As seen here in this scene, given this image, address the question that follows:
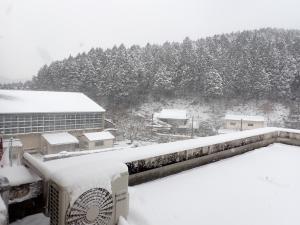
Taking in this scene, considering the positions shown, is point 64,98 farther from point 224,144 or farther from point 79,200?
point 79,200

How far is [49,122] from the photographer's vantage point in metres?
25.8

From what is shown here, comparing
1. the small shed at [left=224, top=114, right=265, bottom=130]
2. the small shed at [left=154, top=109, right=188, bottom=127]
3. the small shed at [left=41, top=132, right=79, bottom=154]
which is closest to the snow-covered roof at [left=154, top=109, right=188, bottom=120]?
the small shed at [left=154, top=109, right=188, bottom=127]

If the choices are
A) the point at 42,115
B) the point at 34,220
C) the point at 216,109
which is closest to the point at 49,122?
the point at 42,115

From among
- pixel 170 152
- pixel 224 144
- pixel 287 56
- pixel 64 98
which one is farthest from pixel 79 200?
pixel 287 56

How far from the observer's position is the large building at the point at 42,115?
77.5 ft

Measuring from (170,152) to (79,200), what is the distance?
6.37 ft

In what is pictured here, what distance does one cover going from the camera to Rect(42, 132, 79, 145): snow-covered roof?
78.7ft

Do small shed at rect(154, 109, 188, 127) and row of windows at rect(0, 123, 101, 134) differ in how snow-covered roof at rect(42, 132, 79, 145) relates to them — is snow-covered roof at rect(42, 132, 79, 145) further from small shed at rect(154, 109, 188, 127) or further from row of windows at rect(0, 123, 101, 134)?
small shed at rect(154, 109, 188, 127)

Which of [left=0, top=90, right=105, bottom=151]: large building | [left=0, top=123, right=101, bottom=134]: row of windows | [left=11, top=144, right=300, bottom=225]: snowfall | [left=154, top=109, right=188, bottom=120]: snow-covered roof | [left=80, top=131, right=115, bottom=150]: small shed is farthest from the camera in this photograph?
[left=154, top=109, right=188, bottom=120]: snow-covered roof

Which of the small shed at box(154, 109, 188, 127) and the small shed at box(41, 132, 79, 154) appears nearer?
the small shed at box(41, 132, 79, 154)

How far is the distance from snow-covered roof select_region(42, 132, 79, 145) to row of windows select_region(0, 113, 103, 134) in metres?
0.81

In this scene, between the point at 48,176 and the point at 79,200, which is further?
the point at 48,176

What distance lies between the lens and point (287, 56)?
4453 cm

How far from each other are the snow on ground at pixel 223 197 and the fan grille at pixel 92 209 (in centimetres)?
45
